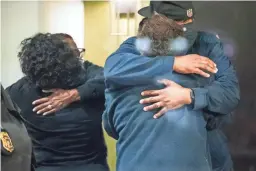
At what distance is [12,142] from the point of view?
90cm

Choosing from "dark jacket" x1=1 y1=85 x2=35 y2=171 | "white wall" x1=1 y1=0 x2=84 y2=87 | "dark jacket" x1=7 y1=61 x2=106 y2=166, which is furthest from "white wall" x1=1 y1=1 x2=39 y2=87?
"dark jacket" x1=1 y1=85 x2=35 y2=171

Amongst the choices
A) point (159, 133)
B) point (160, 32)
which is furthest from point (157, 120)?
point (160, 32)

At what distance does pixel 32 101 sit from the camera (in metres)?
1.37

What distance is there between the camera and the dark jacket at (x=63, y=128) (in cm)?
136

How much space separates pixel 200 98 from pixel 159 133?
0.42 ft

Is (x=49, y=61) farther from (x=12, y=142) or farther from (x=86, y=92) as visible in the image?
(x=12, y=142)

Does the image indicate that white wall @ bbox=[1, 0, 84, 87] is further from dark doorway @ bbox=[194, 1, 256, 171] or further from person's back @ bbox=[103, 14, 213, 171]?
person's back @ bbox=[103, 14, 213, 171]

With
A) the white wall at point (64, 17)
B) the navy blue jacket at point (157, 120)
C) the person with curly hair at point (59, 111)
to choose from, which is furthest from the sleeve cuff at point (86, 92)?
the white wall at point (64, 17)

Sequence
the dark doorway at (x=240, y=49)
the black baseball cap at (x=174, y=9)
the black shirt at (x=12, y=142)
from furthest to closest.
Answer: the dark doorway at (x=240, y=49), the black baseball cap at (x=174, y=9), the black shirt at (x=12, y=142)

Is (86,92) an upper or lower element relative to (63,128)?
upper

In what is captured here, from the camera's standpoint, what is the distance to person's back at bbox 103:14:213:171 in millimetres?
1070

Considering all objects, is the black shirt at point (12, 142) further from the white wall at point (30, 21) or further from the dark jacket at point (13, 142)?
the white wall at point (30, 21)

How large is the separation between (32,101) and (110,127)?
0.30 m

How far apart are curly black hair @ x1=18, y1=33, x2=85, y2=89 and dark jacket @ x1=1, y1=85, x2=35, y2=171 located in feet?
1.32
